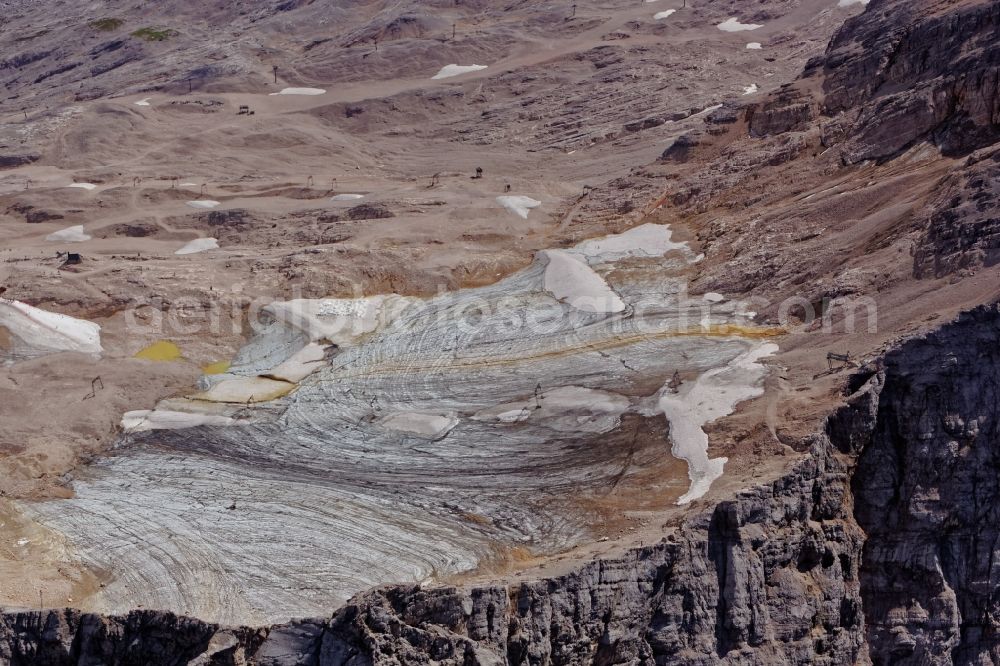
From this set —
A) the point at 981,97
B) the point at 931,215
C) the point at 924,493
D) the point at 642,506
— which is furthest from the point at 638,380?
the point at 981,97

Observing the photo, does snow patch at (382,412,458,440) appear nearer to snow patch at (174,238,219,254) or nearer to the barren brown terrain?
the barren brown terrain

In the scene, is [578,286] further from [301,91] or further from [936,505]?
[301,91]

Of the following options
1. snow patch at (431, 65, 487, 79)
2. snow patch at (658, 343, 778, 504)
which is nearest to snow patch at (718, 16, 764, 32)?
snow patch at (431, 65, 487, 79)

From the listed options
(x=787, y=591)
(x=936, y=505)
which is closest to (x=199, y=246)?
(x=787, y=591)

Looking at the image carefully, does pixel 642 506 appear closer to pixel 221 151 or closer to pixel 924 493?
pixel 924 493

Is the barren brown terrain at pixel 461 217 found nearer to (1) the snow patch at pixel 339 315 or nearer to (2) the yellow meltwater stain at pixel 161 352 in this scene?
(2) the yellow meltwater stain at pixel 161 352

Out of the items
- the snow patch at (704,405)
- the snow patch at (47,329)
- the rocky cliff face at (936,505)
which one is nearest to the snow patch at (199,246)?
the snow patch at (47,329)
